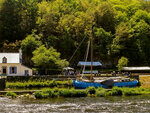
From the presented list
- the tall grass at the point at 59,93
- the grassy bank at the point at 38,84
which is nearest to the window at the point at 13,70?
the grassy bank at the point at 38,84

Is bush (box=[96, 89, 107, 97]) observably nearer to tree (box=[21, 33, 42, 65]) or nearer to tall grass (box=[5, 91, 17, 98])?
tall grass (box=[5, 91, 17, 98])

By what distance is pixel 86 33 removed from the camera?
85.2 meters

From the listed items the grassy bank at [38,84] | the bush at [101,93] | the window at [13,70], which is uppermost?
the window at [13,70]

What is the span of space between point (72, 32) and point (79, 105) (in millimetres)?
55413

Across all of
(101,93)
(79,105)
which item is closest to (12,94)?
(79,105)

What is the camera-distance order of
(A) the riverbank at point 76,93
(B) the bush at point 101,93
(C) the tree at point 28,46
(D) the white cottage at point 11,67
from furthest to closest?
(C) the tree at point 28,46
(D) the white cottage at point 11,67
(B) the bush at point 101,93
(A) the riverbank at point 76,93

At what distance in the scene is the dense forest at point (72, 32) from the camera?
8344 cm

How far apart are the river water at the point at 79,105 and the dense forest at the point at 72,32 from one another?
42757 millimetres

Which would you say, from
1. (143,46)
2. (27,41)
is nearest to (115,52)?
(143,46)

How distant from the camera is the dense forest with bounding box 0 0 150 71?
8344 cm

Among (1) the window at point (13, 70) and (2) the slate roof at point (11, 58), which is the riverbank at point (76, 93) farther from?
(2) the slate roof at point (11, 58)

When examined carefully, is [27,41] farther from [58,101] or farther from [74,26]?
[58,101]

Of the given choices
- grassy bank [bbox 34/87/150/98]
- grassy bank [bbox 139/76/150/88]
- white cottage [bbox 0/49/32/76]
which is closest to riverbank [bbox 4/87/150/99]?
grassy bank [bbox 34/87/150/98]

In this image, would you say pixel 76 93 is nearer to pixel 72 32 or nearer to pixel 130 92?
pixel 130 92
